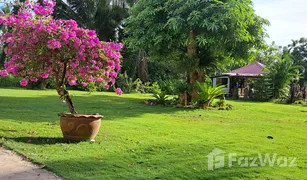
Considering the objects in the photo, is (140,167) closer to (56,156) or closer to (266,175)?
(56,156)

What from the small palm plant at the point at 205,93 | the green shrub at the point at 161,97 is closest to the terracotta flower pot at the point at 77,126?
the small palm plant at the point at 205,93

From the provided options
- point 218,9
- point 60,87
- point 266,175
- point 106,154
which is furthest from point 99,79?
point 218,9

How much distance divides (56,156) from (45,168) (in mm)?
647

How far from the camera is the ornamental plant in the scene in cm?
625

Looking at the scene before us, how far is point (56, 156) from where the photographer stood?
536cm

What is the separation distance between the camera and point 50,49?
6.39 meters

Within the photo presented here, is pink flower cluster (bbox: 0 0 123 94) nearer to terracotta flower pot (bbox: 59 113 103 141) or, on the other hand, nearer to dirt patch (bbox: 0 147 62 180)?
terracotta flower pot (bbox: 59 113 103 141)

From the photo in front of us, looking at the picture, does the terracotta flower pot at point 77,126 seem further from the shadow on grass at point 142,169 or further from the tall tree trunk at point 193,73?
the tall tree trunk at point 193,73

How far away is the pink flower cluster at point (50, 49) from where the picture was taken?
625 centimetres

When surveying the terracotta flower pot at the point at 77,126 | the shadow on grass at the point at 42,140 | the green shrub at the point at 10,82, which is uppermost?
the green shrub at the point at 10,82

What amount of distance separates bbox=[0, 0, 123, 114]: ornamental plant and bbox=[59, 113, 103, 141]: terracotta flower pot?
91 centimetres

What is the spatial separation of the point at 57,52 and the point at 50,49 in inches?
5.8

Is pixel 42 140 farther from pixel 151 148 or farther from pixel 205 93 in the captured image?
pixel 205 93

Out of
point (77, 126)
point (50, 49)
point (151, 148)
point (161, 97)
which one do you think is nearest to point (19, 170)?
point (77, 126)
